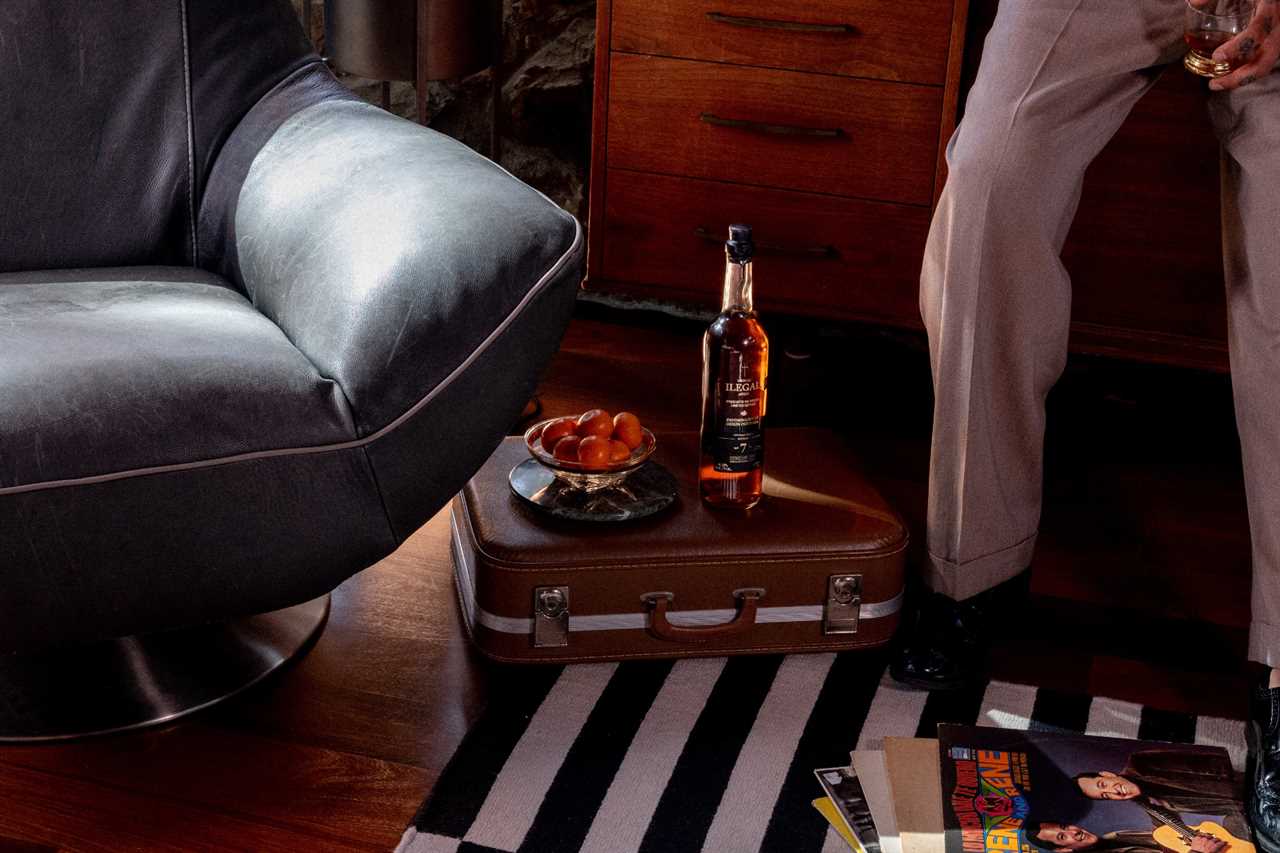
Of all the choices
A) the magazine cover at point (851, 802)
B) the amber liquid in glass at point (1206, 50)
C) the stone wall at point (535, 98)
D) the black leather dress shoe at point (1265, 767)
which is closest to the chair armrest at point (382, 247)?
the magazine cover at point (851, 802)

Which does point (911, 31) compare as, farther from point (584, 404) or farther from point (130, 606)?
point (130, 606)

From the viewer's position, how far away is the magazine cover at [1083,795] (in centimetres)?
137

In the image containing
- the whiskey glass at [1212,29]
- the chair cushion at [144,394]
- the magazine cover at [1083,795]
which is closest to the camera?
the chair cushion at [144,394]

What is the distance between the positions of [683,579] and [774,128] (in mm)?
888

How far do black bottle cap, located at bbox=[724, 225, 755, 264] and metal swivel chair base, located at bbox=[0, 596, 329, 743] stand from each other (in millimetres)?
690

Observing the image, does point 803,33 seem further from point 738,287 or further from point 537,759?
point 537,759

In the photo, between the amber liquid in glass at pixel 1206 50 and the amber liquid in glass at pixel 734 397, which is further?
the amber liquid in glass at pixel 734 397

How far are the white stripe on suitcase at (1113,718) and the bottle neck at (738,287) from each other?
0.58 meters

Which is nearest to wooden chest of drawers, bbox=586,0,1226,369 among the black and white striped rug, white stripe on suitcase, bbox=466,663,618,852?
the black and white striped rug

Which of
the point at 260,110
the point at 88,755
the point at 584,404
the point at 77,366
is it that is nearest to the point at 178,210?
the point at 260,110

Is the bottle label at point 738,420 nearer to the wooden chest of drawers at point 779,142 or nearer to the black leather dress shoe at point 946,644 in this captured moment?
the black leather dress shoe at point 946,644

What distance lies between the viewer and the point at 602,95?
2.32m

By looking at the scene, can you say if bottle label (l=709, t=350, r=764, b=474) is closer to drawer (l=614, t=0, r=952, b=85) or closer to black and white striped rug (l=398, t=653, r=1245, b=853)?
black and white striped rug (l=398, t=653, r=1245, b=853)

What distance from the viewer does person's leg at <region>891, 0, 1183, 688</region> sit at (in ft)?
4.99
